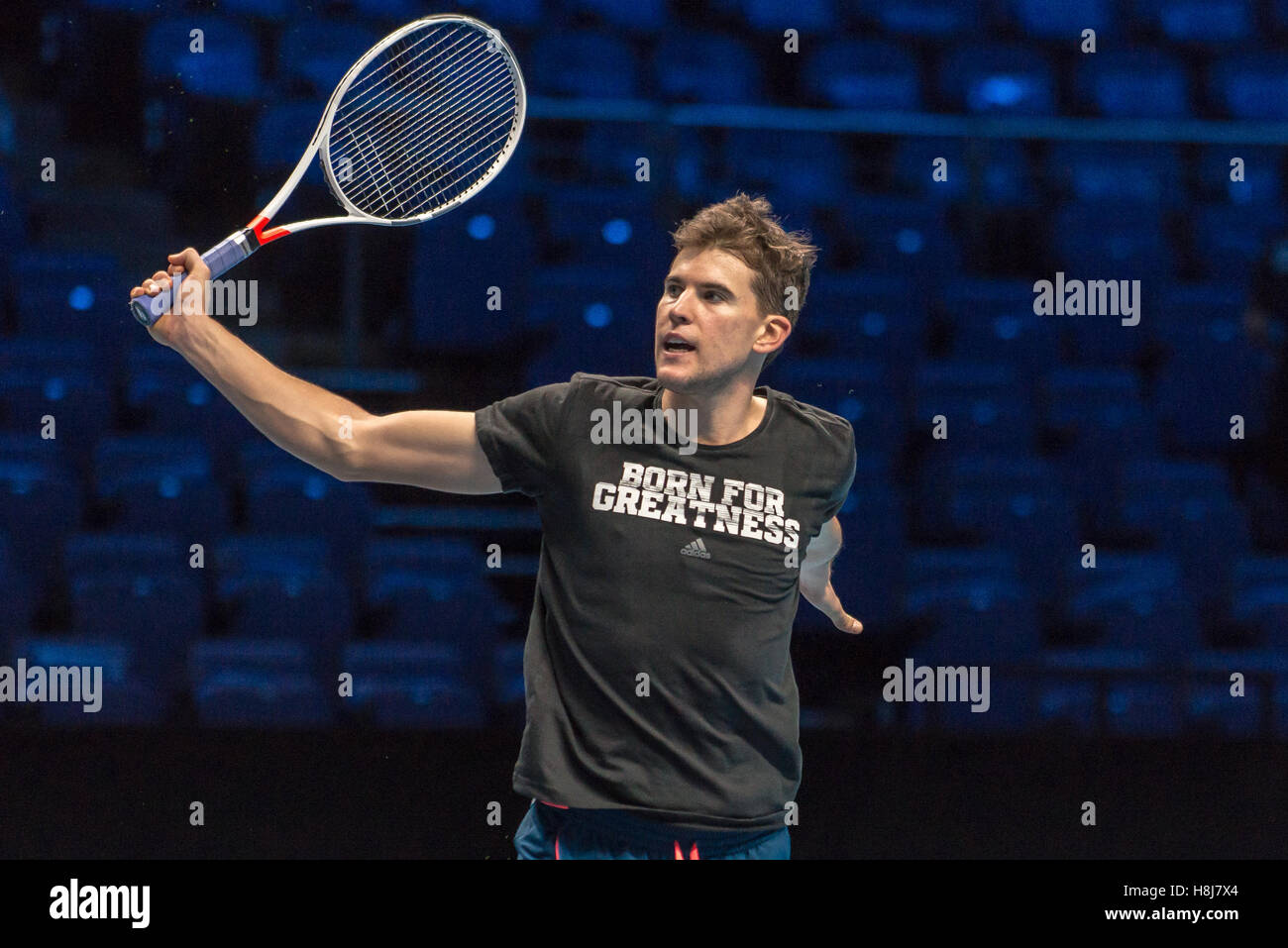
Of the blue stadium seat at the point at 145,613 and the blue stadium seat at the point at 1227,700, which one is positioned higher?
the blue stadium seat at the point at 145,613

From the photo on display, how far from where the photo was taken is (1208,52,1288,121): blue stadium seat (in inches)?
205

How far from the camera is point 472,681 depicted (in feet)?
12.1

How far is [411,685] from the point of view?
11.9 feet

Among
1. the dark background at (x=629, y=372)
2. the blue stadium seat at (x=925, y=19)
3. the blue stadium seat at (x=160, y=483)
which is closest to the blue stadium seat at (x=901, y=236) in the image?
the dark background at (x=629, y=372)

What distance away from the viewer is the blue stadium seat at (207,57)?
4.38 meters

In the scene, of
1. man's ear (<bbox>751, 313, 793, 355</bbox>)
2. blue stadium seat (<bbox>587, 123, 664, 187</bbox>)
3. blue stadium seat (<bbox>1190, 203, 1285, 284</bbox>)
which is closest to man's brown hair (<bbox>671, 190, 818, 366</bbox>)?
man's ear (<bbox>751, 313, 793, 355</bbox>)

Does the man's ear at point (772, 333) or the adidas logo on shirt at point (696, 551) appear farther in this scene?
the man's ear at point (772, 333)

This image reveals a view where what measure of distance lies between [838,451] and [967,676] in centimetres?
167

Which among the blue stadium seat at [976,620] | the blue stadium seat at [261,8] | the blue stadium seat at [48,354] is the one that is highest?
the blue stadium seat at [261,8]

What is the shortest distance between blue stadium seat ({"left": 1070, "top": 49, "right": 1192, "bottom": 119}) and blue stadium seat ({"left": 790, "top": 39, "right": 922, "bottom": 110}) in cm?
60

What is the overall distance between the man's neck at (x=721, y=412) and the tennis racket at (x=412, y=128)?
547mm

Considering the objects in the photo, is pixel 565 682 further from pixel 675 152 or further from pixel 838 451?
pixel 675 152

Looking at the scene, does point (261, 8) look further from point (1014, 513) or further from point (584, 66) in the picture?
point (1014, 513)

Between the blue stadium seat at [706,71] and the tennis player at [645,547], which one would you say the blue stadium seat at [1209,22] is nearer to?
the blue stadium seat at [706,71]
